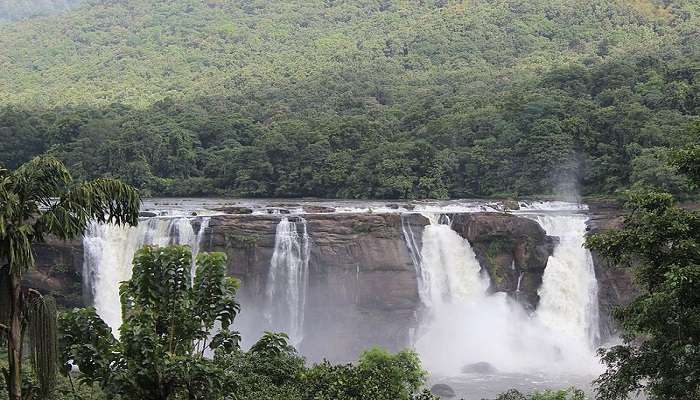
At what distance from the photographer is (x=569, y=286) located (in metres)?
31.1

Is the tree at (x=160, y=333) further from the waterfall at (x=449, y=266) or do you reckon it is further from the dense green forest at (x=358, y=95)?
the waterfall at (x=449, y=266)

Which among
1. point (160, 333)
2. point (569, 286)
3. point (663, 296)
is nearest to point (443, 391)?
point (569, 286)

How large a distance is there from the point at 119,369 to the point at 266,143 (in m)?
38.9

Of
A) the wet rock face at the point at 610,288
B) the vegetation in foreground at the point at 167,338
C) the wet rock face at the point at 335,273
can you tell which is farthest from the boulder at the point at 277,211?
the vegetation in foreground at the point at 167,338

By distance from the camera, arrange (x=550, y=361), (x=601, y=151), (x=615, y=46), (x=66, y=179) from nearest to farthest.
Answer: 1. (x=66, y=179)
2. (x=550, y=361)
3. (x=601, y=151)
4. (x=615, y=46)

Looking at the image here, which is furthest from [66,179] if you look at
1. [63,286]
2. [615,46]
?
[615,46]

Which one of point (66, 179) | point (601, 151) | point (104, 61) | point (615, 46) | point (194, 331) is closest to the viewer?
point (66, 179)

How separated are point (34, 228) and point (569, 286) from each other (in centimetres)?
2567

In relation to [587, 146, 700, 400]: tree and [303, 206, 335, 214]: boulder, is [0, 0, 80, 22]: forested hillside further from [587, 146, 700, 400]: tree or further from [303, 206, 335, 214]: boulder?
[587, 146, 700, 400]: tree

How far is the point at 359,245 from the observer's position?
98.1ft

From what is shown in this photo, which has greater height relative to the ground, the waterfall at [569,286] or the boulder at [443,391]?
the waterfall at [569,286]

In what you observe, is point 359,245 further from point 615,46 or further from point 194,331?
point 615,46

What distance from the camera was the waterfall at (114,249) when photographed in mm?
29094

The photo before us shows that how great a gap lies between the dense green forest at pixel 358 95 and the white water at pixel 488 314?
5.66m
